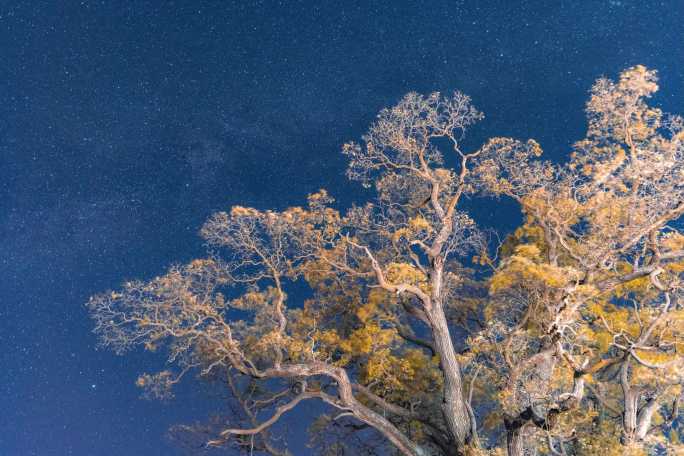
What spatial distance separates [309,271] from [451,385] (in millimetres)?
5123

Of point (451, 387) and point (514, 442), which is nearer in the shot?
point (514, 442)

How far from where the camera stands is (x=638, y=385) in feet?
37.8

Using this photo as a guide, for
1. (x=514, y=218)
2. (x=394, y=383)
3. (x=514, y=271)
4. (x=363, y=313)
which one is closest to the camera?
(x=514, y=271)

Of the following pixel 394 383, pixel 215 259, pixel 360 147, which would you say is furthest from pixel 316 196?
pixel 394 383

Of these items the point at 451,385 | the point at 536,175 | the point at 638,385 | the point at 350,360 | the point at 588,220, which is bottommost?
the point at 638,385

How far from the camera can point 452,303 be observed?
16.3 metres

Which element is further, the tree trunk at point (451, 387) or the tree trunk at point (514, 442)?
the tree trunk at point (451, 387)

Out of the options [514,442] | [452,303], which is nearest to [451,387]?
[514,442]

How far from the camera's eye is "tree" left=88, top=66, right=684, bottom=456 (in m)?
11.4

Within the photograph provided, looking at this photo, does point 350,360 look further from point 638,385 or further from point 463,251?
point 638,385

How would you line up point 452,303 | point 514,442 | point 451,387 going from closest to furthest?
point 514,442 < point 451,387 < point 452,303

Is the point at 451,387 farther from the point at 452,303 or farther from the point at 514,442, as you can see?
the point at 452,303

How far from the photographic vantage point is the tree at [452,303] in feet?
37.3

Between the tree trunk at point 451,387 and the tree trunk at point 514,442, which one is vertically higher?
the tree trunk at point 451,387
